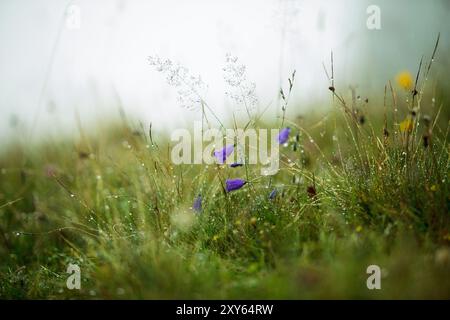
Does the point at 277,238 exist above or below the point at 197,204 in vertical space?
below

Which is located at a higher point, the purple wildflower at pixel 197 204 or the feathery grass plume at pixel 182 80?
the feathery grass plume at pixel 182 80

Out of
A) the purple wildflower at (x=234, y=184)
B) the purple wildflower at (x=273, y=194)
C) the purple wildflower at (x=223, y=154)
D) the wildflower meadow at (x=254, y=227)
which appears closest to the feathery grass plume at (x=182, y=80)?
the wildflower meadow at (x=254, y=227)

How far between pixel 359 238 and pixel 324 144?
1.08 metres

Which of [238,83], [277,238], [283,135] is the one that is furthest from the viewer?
[283,135]

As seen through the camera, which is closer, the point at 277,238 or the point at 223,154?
the point at 277,238

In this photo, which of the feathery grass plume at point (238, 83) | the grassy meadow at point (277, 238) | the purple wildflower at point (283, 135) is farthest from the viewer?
the purple wildflower at point (283, 135)

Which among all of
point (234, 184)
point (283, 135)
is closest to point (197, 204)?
point (234, 184)

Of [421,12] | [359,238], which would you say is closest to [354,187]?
[359,238]

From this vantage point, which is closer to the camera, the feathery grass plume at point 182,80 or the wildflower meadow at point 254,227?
the wildflower meadow at point 254,227

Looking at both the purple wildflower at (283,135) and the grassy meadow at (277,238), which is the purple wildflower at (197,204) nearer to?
the grassy meadow at (277,238)

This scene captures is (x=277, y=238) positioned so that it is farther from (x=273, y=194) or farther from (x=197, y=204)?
(x=197, y=204)

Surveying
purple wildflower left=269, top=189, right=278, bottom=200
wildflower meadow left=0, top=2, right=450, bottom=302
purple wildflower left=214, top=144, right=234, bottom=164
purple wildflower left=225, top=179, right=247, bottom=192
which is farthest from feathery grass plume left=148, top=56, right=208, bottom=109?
purple wildflower left=269, top=189, right=278, bottom=200

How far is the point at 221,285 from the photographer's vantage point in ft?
4.88

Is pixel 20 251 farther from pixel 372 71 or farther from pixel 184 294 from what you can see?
pixel 372 71
